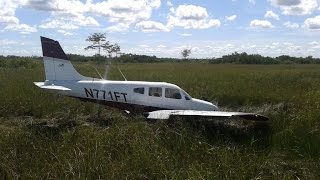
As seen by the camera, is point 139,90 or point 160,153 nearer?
point 160,153

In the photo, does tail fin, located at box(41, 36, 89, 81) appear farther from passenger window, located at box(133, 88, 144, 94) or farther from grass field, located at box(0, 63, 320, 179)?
grass field, located at box(0, 63, 320, 179)

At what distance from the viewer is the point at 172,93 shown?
12.7 meters

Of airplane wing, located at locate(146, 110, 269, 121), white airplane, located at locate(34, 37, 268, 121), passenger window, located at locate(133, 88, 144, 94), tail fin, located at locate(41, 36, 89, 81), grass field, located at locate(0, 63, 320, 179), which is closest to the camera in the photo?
grass field, located at locate(0, 63, 320, 179)

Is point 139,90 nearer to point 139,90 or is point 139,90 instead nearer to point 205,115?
point 139,90

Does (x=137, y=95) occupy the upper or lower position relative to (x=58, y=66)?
lower

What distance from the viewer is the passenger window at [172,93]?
12.7 m

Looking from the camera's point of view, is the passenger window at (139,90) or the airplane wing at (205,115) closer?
the airplane wing at (205,115)

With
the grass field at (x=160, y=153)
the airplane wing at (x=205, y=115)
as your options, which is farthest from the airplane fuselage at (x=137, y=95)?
the grass field at (x=160, y=153)

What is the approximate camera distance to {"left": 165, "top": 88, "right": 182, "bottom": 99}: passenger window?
41.7 feet

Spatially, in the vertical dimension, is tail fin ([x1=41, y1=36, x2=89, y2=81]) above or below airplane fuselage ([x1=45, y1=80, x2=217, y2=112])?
above

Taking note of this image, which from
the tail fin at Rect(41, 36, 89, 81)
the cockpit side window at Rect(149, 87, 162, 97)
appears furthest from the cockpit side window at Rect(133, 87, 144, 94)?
the tail fin at Rect(41, 36, 89, 81)

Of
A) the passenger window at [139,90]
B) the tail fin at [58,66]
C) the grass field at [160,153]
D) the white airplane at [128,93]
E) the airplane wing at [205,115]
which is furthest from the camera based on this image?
the tail fin at [58,66]

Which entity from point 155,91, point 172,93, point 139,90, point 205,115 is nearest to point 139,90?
point 139,90

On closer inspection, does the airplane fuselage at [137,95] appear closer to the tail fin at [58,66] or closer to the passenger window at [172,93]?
the passenger window at [172,93]
